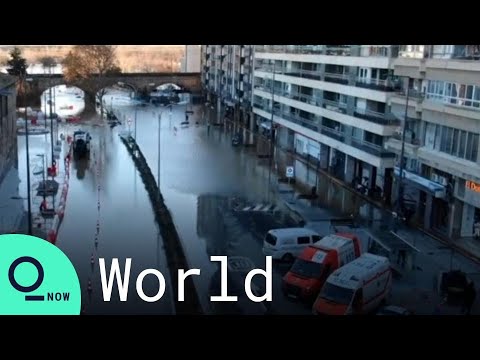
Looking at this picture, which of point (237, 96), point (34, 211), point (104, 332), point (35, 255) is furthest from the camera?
point (237, 96)

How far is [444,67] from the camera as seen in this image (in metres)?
4.38

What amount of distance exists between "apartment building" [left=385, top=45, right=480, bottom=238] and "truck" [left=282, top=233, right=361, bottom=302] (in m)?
1.15

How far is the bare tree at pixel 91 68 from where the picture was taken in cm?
A: 1060

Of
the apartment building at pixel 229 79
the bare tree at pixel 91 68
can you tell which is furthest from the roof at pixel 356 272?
the bare tree at pixel 91 68

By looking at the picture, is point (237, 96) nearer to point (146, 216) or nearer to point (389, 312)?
point (146, 216)

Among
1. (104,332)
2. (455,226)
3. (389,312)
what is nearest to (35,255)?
(104,332)

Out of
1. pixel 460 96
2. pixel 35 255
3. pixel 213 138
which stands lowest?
pixel 213 138

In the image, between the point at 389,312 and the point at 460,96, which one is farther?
the point at 460,96

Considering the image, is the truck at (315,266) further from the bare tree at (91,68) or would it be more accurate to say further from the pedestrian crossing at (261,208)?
the bare tree at (91,68)

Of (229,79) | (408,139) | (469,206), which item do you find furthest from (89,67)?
(469,206)

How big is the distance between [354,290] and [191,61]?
10812 millimetres

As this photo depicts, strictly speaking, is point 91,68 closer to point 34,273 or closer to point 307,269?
point 307,269

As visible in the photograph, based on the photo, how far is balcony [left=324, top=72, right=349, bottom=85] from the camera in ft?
19.9

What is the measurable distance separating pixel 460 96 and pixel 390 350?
9.19 ft
